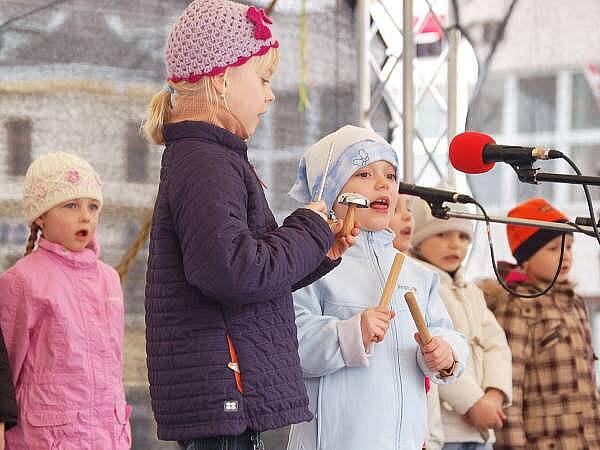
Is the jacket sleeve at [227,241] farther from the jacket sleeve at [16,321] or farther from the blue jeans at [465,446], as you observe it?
the blue jeans at [465,446]

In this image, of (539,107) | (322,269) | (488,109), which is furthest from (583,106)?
(322,269)

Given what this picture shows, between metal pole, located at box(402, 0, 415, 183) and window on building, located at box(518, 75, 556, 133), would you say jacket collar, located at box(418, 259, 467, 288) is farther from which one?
window on building, located at box(518, 75, 556, 133)

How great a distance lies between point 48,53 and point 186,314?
1.83 metres

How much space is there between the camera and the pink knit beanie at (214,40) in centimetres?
166

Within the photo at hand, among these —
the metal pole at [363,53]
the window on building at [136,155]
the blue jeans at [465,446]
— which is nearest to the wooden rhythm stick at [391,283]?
the blue jeans at [465,446]

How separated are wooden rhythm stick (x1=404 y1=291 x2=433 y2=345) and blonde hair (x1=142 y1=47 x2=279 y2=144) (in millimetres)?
539

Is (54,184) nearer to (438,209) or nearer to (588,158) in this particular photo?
(438,209)

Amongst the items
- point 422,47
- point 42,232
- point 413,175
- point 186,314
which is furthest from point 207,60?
point 422,47

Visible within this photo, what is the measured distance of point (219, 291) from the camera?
150 cm

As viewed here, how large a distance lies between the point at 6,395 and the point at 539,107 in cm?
250

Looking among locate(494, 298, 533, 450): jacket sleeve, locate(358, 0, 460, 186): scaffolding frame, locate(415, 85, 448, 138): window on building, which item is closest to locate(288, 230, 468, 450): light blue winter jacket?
locate(494, 298, 533, 450): jacket sleeve

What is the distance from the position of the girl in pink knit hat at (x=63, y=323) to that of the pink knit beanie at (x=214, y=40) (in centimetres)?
105

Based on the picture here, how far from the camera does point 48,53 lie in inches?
125

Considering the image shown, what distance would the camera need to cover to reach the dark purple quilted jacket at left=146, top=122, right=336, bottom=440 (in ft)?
4.95
